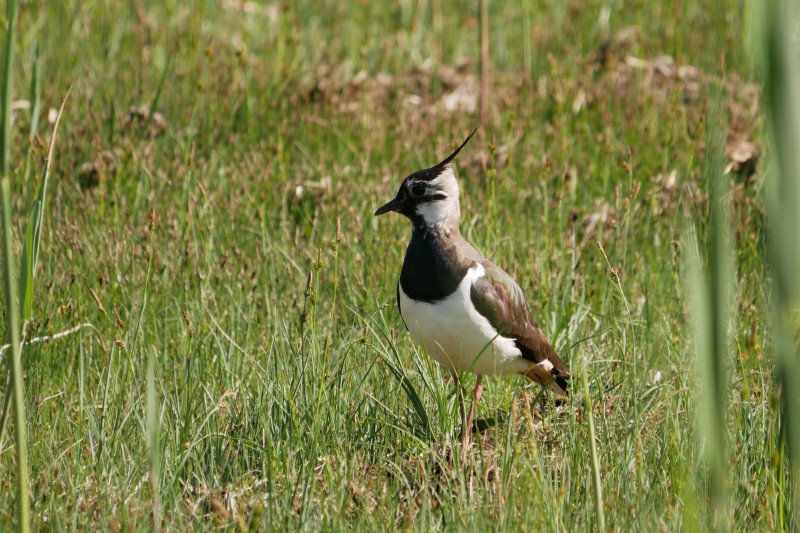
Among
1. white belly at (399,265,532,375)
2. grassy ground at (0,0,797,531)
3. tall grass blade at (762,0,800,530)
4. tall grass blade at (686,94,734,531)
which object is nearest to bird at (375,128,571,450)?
white belly at (399,265,532,375)

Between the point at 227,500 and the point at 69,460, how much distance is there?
54 centimetres

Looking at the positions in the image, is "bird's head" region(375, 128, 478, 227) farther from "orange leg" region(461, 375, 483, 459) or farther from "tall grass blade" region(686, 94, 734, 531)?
"tall grass blade" region(686, 94, 734, 531)

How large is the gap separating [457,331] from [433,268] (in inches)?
9.0

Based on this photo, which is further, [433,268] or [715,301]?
[433,268]

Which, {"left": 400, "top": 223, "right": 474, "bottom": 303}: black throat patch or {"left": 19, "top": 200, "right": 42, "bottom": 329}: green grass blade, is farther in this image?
{"left": 400, "top": 223, "right": 474, "bottom": 303}: black throat patch

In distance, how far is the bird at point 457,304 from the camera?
11.5 ft

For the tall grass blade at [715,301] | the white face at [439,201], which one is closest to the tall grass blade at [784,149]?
the tall grass blade at [715,301]

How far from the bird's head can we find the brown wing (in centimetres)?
23

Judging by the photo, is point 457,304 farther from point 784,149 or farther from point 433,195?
point 784,149

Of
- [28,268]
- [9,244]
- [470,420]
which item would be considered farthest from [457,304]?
[9,244]

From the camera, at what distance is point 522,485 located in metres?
2.91

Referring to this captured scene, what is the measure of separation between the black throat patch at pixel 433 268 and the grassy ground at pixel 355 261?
19 cm

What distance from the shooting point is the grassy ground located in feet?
9.79

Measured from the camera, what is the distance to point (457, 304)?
3.50 metres
